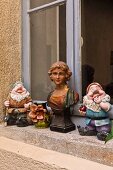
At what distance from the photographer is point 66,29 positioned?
1.21 meters

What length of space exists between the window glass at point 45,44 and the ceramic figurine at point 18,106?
3.5 inches

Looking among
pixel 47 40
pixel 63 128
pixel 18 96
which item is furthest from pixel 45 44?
pixel 63 128

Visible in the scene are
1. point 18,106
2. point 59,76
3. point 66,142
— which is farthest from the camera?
point 18,106

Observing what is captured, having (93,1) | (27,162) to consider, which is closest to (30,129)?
(27,162)

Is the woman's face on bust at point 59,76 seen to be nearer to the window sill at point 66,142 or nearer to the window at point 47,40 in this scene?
the window at point 47,40

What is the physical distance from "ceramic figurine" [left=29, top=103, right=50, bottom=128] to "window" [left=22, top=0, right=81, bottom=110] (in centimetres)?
13

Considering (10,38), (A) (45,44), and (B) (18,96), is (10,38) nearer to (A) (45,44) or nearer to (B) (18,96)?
(A) (45,44)

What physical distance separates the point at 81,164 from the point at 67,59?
1.58 ft

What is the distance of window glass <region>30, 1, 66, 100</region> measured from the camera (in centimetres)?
125

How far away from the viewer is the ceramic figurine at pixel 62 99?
→ 3.59ft

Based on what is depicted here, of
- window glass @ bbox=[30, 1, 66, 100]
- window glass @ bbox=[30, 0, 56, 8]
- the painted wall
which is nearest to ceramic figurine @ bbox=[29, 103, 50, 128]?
window glass @ bbox=[30, 1, 66, 100]

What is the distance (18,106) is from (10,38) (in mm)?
348

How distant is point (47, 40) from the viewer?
4.34 ft

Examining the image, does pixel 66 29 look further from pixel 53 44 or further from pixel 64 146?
pixel 64 146
